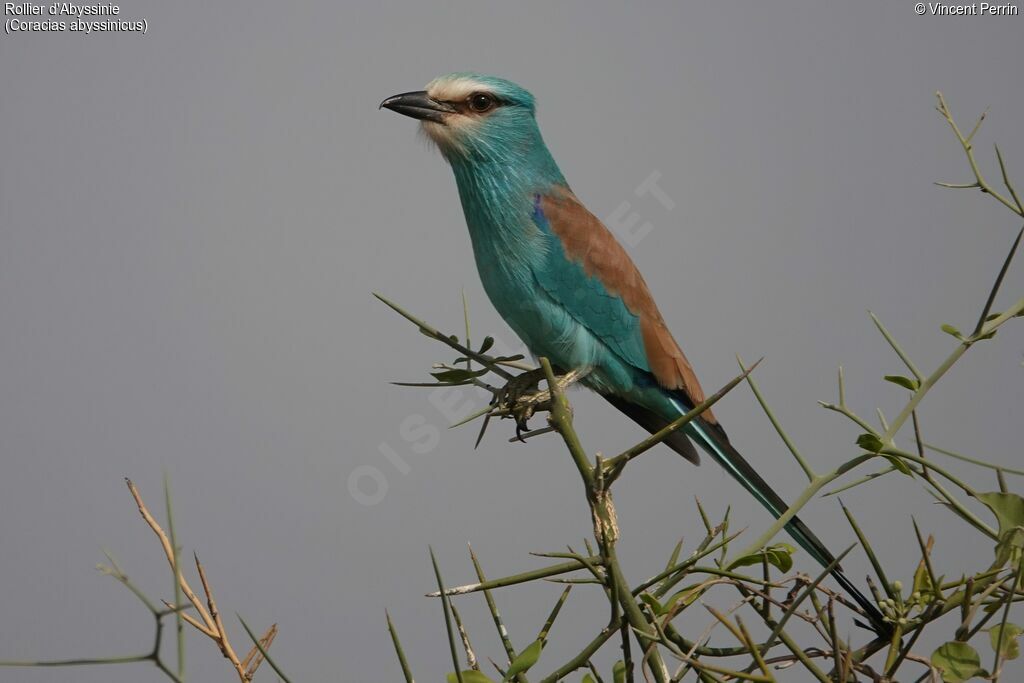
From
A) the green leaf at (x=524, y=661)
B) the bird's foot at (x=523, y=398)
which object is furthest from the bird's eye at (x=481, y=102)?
the green leaf at (x=524, y=661)

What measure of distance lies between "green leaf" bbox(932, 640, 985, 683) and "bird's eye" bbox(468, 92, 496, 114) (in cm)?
163

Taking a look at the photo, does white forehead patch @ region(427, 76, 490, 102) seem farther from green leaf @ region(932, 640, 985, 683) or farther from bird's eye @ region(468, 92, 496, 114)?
green leaf @ region(932, 640, 985, 683)

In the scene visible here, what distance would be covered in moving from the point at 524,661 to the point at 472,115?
1520 millimetres

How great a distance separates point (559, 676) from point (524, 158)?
158cm

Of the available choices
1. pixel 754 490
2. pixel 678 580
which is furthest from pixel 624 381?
pixel 678 580

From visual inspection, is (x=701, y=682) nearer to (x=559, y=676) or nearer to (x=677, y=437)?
(x=559, y=676)

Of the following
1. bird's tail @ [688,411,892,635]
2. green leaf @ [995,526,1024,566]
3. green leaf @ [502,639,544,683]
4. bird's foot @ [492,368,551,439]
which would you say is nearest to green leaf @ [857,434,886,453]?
green leaf @ [995,526,1024,566]

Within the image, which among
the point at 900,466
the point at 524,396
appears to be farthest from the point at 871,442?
the point at 524,396

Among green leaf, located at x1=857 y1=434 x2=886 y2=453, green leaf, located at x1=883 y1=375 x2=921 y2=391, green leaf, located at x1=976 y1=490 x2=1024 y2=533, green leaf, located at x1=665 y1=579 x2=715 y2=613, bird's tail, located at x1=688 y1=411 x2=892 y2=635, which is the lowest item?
bird's tail, located at x1=688 y1=411 x2=892 y2=635

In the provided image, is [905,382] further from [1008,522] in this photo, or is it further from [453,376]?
[453,376]

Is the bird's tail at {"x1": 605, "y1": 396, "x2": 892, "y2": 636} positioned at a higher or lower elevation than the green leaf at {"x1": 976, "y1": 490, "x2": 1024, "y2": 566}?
lower

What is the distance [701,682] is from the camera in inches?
35.0

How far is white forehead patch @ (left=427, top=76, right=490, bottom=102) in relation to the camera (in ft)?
7.25

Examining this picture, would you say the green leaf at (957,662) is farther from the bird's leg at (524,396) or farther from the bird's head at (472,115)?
the bird's head at (472,115)
